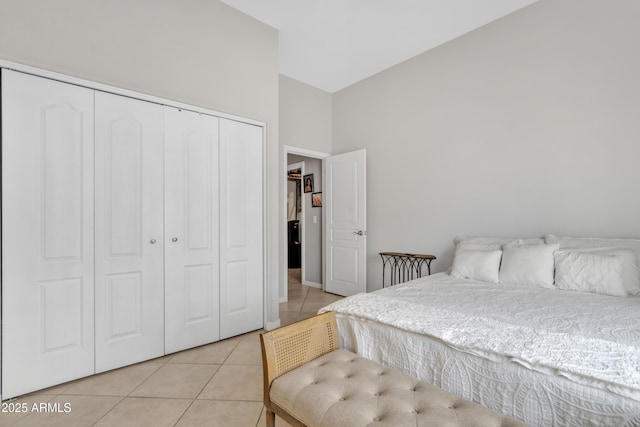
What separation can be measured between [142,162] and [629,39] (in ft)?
12.6

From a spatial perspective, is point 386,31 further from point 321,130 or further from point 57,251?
point 57,251

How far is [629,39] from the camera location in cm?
223

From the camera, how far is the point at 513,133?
9.21ft

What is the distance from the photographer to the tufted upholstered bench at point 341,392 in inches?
38.9

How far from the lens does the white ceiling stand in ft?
8.98

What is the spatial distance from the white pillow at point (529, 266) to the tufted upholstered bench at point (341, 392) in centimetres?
157

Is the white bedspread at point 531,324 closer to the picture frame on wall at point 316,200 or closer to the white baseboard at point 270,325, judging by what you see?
the white baseboard at point 270,325

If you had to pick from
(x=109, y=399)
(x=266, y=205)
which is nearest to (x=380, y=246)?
(x=266, y=205)

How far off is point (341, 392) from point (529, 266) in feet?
6.24

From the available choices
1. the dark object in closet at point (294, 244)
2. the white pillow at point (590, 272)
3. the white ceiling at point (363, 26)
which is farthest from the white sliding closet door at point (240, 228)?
the dark object in closet at point (294, 244)

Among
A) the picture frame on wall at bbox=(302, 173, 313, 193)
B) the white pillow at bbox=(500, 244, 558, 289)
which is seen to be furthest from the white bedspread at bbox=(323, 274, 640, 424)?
the picture frame on wall at bbox=(302, 173, 313, 193)

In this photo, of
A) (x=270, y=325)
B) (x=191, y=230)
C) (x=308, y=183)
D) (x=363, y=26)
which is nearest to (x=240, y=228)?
(x=191, y=230)

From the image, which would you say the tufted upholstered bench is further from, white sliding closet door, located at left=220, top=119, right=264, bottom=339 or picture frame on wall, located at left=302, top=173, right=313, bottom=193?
picture frame on wall, located at left=302, top=173, right=313, bottom=193

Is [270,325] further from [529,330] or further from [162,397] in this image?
[529,330]
